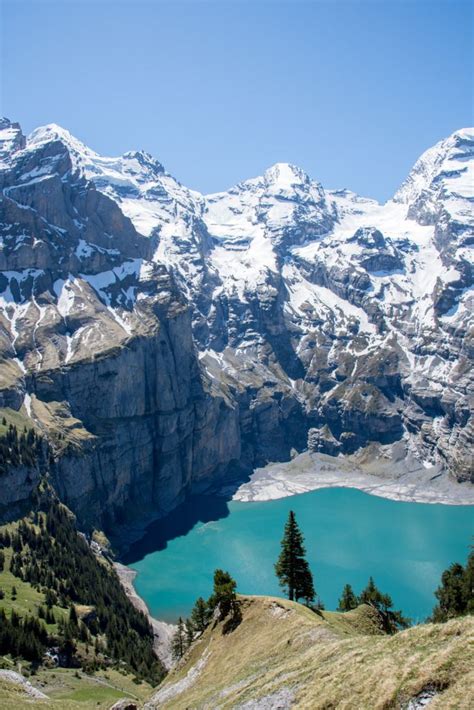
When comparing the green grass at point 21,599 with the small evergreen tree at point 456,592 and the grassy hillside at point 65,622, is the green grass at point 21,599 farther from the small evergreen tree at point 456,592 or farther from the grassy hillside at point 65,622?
the small evergreen tree at point 456,592

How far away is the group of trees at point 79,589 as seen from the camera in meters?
96.6

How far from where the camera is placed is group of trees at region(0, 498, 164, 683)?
96.6 metres

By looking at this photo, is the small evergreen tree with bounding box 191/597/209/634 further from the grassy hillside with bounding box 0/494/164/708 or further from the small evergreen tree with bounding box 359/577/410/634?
the small evergreen tree with bounding box 359/577/410/634

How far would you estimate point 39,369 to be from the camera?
7672 inches

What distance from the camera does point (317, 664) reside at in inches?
1273

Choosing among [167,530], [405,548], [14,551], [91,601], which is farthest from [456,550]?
[14,551]

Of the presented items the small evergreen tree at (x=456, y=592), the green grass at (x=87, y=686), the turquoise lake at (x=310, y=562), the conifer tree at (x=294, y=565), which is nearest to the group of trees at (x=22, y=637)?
the green grass at (x=87, y=686)

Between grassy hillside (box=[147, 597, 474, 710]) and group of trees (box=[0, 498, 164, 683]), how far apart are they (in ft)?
147

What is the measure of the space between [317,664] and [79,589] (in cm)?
9955

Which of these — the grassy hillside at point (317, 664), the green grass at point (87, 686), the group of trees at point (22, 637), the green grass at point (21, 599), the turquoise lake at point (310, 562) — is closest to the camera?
the grassy hillside at point (317, 664)

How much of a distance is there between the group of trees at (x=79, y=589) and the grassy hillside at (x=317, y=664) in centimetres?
4490

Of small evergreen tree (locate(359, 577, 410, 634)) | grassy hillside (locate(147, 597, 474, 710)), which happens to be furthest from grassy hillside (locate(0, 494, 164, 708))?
small evergreen tree (locate(359, 577, 410, 634))

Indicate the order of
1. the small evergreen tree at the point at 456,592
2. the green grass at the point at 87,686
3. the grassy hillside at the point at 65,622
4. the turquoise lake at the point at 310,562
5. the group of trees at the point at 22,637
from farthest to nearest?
1. the turquoise lake at the point at 310,562
2. the group of trees at the point at 22,637
3. the grassy hillside at the point at 65,622
4. the green grass at the point at 87,686
5. the small evergreen tree at the point at 456,592

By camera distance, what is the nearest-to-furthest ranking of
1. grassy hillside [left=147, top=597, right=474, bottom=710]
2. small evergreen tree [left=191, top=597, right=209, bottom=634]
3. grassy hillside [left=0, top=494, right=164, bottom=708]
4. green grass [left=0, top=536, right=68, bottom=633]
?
1. grassy hillside [left=147, top=597, right=474, bottom=710]
2. grassy hillside [left=0, top=494, right=164, bottom=708]
3. small evergreen tree [left=191, top=597, right=209, bottom=634]
4. green grass [left=0, top=536, right=68, bottom=633]
